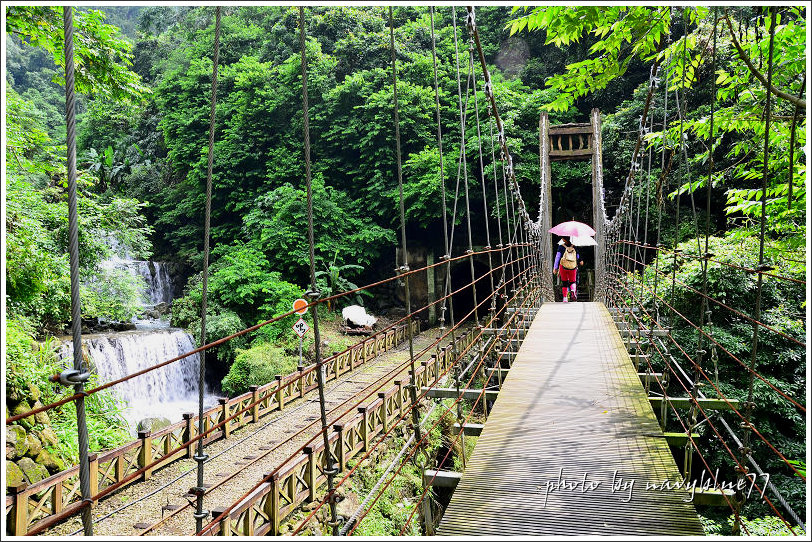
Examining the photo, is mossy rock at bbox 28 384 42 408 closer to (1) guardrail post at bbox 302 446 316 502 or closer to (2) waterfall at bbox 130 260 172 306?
(1) guardrail post at bbox 302 446 316 502

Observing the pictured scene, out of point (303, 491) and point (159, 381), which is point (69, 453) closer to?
point (303, 491)

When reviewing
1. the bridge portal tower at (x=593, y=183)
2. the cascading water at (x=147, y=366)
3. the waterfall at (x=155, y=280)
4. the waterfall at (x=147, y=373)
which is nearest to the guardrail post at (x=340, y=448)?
the bridge portal tower at (x=593, y=183)

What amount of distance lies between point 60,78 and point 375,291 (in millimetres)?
9710

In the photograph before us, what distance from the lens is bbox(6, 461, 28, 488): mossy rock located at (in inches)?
163

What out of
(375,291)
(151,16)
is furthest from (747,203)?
(151,16)

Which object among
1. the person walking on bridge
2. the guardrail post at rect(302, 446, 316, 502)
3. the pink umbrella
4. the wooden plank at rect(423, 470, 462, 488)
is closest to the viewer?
the wooden plank at rect(423, 470, 462, 488)

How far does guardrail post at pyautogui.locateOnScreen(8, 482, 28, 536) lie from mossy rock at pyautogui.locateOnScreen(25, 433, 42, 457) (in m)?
0.99

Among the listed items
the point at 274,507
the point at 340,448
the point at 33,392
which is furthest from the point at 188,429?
the point at 274,507

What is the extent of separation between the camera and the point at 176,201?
15.1 meters

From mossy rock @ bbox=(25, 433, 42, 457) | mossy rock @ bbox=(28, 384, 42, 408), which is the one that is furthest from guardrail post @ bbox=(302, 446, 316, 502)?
mossy rock @ bbox=(28, 384, 42, 408)

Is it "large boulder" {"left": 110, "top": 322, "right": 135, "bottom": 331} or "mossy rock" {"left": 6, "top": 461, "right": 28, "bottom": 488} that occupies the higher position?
"large boulder" {"left": 110, "top": 322, "right": 135, "bottom": 331}

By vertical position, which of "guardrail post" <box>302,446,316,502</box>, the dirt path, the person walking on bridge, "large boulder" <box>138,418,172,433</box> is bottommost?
"large boulder" <box>138,418,172,433</box>

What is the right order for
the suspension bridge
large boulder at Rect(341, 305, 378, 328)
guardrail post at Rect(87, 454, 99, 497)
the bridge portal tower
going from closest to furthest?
the suspension bridge → guardrail post at Rect(87, 454, 99, 497) → the bridge portal tower → large boulder at Rect(341, 305, 378, 328)

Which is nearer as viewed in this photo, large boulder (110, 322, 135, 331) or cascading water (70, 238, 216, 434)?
cascading water (70, 238, 216, 434)
